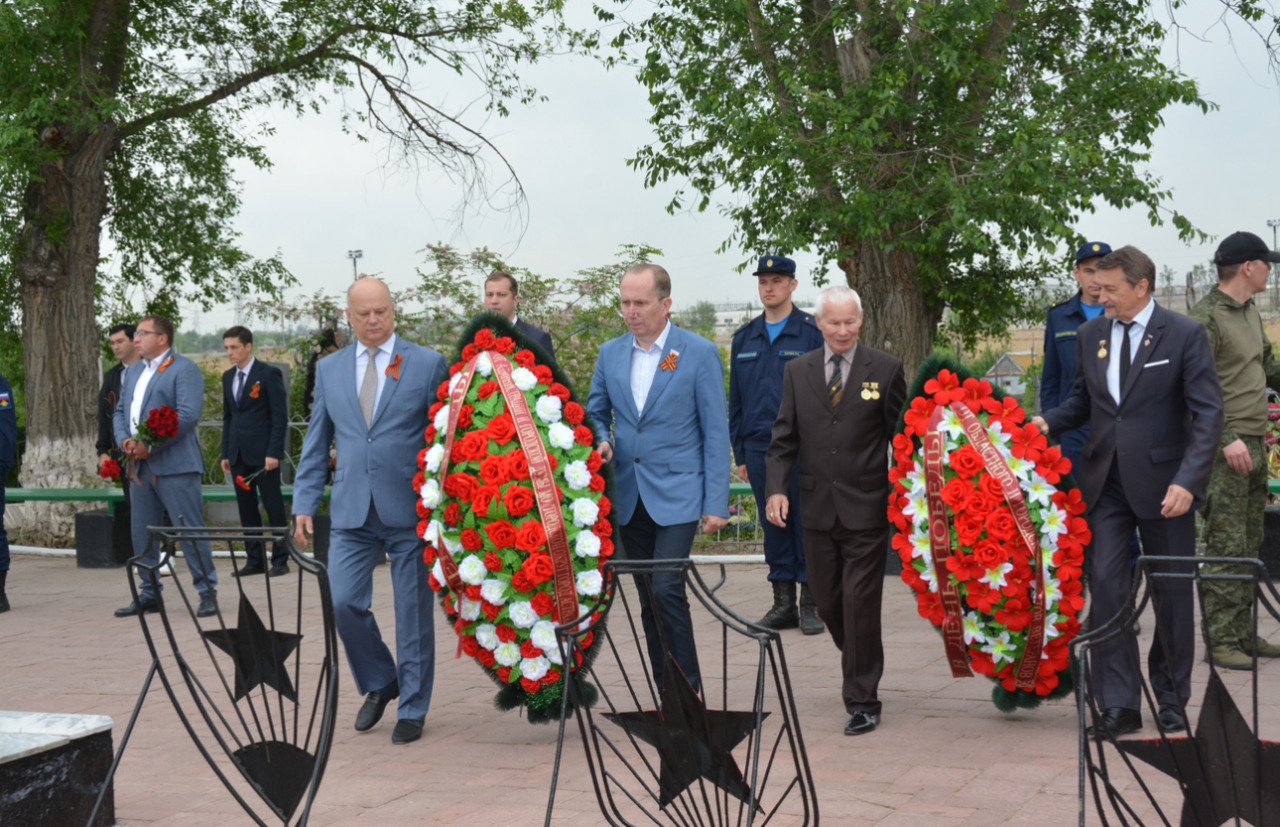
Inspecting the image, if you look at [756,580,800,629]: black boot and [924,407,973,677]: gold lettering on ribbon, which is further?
[756,580,800,629]: black boot

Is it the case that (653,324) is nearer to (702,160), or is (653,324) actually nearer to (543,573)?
(543,573)

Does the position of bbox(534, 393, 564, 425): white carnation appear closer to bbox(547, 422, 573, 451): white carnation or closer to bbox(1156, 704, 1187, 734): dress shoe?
bbox(547, 422, 573, 451): white carnation

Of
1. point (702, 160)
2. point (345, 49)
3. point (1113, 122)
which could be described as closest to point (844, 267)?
point (702, 160)

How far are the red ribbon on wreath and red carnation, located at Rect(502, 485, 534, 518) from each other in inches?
62.3

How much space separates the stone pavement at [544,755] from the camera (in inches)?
174

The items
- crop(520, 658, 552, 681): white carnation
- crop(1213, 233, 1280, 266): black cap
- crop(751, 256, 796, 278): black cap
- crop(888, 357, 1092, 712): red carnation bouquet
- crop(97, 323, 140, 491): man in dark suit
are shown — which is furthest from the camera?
crop(97, 323, 140, 491): man in dark suit

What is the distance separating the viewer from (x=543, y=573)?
203 inches

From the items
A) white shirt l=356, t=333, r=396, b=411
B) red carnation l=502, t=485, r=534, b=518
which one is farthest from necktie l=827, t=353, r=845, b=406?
white shirt l=356, t=333, r=396, b=411

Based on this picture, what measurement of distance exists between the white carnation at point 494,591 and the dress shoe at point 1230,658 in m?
3.41

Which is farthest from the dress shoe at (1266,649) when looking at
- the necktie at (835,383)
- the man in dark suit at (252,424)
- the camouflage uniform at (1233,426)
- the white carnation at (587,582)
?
the man in dark suit at (252,424)

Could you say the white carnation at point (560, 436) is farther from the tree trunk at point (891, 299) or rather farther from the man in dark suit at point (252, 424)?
the tree trunk at point (891, 299)

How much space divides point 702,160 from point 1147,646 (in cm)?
875

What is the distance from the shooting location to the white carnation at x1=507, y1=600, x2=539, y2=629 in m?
5.25

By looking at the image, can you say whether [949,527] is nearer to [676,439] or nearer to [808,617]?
[676,439]
